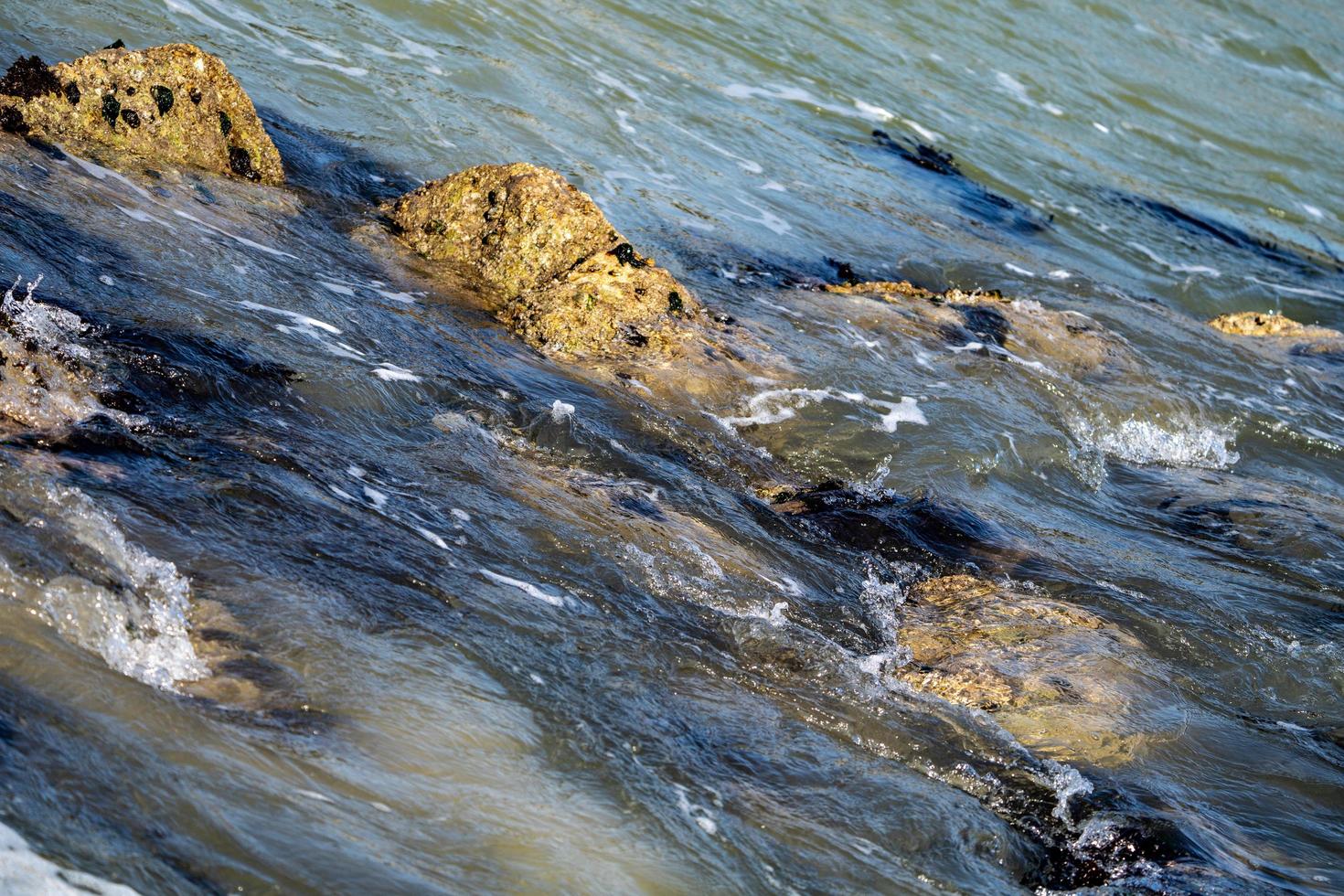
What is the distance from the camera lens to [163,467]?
4.55 m

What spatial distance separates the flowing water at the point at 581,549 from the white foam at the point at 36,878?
1 centimetres

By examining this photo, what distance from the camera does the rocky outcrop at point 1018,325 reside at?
9.52 metres

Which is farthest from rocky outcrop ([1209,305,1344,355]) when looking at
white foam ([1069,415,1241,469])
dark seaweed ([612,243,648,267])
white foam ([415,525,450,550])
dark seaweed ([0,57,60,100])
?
dark seaweed ([0,57,60,100])

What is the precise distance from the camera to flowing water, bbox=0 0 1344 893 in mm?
3465

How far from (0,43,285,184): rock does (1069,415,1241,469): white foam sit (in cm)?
562

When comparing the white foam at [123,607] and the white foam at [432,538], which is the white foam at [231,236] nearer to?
the white foam at [432,538]

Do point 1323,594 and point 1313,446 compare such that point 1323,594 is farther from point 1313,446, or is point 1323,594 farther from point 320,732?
point 320,732

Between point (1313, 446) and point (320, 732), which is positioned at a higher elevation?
point (1313, 446)

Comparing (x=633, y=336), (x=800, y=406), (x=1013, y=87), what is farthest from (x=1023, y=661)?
(x=1013, y=87)

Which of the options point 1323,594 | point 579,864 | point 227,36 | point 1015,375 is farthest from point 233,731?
point 227,36

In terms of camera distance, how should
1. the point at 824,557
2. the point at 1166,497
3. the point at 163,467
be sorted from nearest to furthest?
the point at 163,467 → the point at 824,557 → the point at 1166,497

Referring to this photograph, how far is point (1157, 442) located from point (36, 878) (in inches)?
305

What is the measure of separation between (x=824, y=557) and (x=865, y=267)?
5.46 m

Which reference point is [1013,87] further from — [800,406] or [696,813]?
[696,813]
